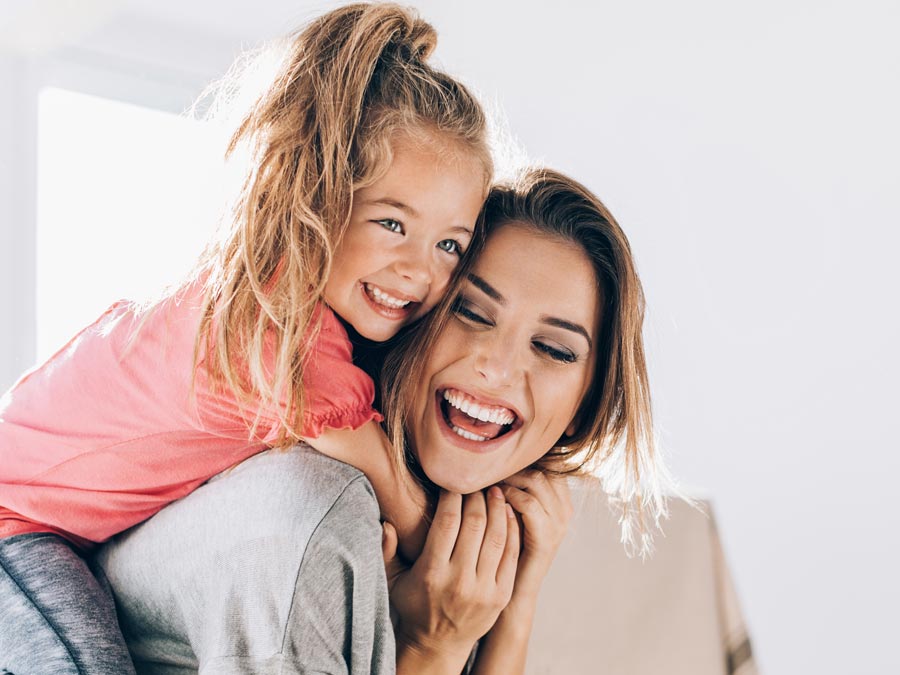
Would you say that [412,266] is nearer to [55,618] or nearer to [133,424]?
[133,424]

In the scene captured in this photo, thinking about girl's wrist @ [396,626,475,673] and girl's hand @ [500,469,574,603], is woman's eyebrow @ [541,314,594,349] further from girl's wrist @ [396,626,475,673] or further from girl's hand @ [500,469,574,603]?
girl's wrist @ [396,626,475,673]

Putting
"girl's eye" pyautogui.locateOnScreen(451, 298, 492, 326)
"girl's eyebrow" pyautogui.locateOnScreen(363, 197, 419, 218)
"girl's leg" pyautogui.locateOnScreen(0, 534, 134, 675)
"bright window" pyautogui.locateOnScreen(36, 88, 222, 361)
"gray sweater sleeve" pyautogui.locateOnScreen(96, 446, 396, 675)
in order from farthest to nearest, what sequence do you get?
"bright window" pyautogui.locateOnScreen(36, 88, 222, 361), "girl's eye" pyautogui.locateOnScreen(451, 298, 492, 326), "girl's eyebrow" pyautogui.locateOnScreen(363, 197, 419, 218), "girl's leg" pyautogui.locateOnScreen(0, 534, 134, 675), "gray sweater sleeve" pyautogui.locateOnScreen(96, 446, 396, 675)

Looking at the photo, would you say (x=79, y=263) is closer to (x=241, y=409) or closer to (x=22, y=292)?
(x=22, y=292)

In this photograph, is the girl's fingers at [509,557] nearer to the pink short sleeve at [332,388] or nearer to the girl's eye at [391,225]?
the pink short sleeve at [332,388]

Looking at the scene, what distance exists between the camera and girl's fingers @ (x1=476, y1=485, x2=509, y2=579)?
1.47 meters

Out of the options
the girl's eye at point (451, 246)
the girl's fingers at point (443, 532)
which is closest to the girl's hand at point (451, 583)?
the girl's fingers at point (443, 532)

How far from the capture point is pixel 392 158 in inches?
51.8

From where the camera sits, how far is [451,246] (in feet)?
4.62

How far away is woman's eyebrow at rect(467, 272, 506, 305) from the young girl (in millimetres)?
38

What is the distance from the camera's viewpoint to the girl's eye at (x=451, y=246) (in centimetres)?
139

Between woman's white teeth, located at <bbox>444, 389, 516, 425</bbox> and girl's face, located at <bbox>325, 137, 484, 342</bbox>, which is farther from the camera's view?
woman's white teeth, located at <bbox>444, 389, 516, 425</bbox>

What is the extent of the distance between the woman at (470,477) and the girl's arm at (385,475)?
0.03 meters

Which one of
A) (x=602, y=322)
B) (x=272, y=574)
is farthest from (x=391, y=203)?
(x=272, y=574)

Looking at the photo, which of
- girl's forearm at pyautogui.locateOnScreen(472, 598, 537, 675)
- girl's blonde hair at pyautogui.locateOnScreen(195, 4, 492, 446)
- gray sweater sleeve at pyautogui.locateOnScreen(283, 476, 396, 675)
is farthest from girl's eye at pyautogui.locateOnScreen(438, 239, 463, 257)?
girl's forearm at pyautogui.locateOnScreen(472, 598, 537, 675)
